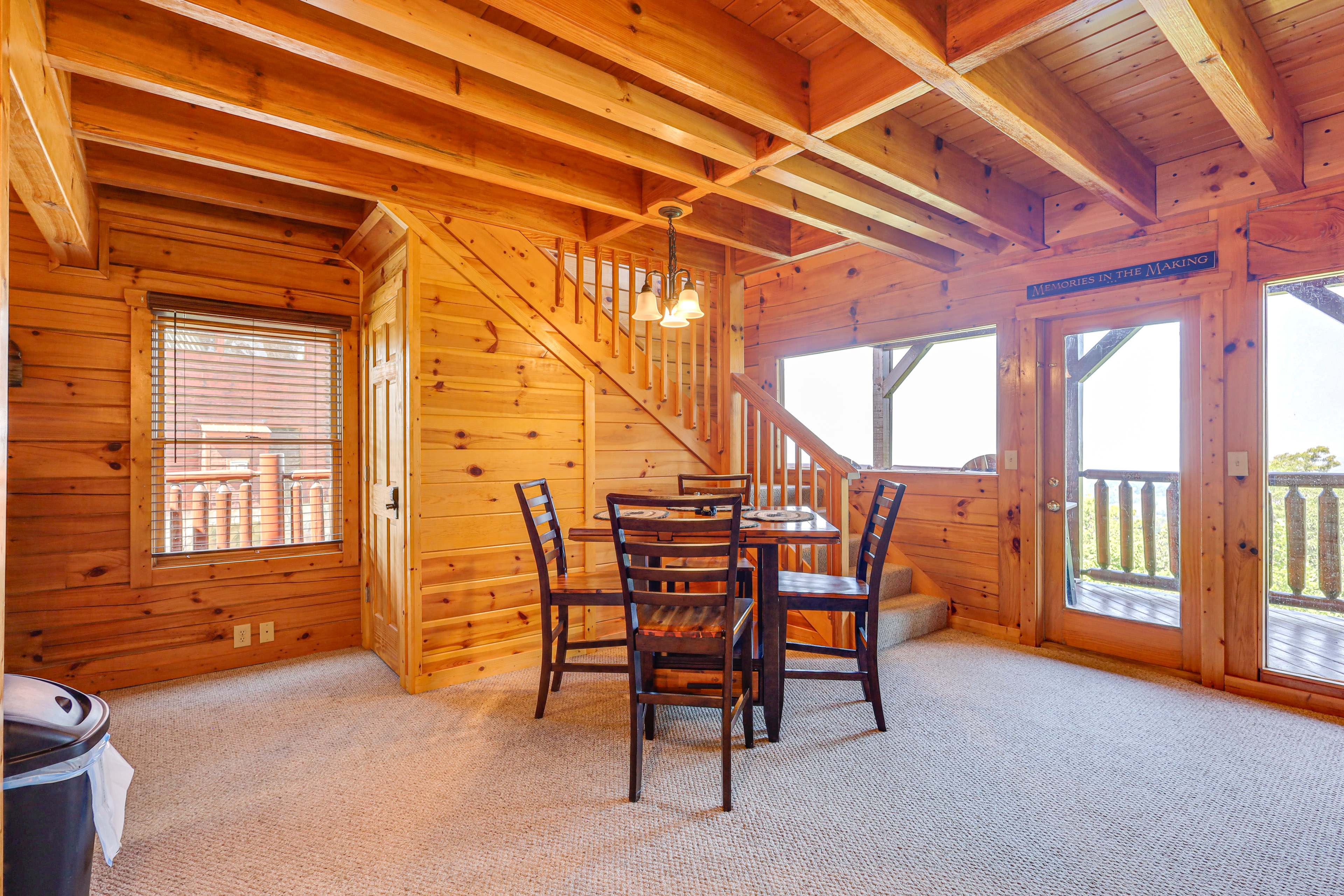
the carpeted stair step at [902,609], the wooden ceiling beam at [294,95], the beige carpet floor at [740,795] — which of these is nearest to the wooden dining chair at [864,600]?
the beige carpet floor at [740,795]

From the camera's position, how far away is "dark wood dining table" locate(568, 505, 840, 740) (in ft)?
8.25

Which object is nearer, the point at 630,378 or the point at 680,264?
the point at 630,378

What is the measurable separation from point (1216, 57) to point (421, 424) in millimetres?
3322

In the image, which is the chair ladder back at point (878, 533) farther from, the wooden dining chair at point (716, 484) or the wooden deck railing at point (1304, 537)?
the wooden deck railing at point (1304, 537)

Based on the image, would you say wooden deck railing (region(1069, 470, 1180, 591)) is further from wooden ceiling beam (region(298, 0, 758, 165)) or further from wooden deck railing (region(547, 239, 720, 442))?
wooden ceiling beam (region(298, 0, 758, 165))

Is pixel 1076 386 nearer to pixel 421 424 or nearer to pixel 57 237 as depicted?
pixel 421 424

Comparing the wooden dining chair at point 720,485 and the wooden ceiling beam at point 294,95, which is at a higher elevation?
the wooden ceiling beam at point 294,95

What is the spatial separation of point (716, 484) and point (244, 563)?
2751 millimetres

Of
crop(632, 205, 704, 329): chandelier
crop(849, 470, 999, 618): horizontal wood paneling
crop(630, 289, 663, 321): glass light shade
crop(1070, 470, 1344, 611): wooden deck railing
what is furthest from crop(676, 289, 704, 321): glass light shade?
crop(1070, 470, 1344, 611): wooden deck railing

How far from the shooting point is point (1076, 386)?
12.3 ft

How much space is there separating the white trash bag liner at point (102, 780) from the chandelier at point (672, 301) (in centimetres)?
244

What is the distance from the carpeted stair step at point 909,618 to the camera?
370cm

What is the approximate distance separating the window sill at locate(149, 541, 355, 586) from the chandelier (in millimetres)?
2346

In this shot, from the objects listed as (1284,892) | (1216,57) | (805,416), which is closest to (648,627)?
(1284,892)
